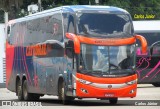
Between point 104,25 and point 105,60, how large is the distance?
1254 millimetres

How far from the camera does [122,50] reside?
24688mm

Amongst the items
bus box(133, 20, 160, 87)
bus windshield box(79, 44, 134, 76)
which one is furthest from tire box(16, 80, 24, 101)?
bus box(133, 20, 160, 87)

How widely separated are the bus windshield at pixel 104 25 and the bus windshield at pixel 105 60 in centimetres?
47

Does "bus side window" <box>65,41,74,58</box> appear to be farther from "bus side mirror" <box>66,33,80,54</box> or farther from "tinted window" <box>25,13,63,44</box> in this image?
"tinted window" <box>25,13,63,44</box>

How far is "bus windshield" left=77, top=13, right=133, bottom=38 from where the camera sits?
24.3 metres

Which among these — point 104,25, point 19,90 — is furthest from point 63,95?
point 19,90

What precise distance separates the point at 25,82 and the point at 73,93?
6575 mm

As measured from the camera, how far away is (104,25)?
80.6ft

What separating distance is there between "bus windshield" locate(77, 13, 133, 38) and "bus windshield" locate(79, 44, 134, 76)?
18.6 inches

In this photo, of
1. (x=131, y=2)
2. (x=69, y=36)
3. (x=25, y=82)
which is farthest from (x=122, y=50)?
(x=131, y=2)

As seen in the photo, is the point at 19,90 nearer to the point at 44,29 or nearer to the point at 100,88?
the point at 44,29

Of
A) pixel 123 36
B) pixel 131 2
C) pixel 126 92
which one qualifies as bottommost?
pixel 131 2

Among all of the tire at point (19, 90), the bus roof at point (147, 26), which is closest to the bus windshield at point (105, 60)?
the tire at point (19, 90)

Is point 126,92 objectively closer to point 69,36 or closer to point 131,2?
point 69,36
